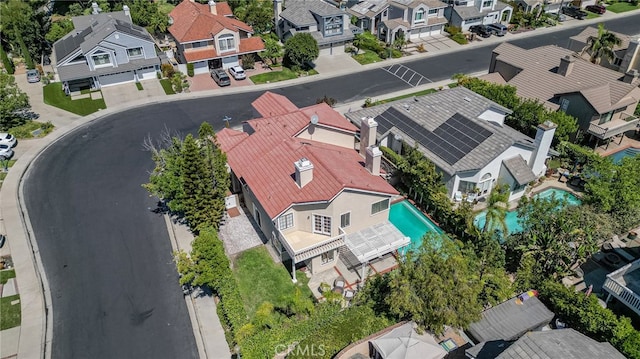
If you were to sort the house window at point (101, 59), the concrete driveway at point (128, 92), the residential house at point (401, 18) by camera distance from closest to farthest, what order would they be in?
the concrete driveway at point (128, 92)
the house window at point (101, 59)
the residential house at point (401, 18)

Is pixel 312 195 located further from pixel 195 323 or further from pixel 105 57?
pixel 105 57

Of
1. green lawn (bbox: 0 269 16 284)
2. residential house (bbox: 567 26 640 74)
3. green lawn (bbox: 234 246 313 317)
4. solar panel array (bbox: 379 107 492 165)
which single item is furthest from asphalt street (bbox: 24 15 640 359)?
residential house (bbox: 567 26 640 74)

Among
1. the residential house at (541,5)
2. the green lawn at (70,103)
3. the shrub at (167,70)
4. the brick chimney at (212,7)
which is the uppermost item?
the brick chimney at (212,7)

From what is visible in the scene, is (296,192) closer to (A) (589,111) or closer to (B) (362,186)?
(B) (362,186)

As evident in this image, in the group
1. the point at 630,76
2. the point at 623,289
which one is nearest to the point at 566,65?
the point at 630,76

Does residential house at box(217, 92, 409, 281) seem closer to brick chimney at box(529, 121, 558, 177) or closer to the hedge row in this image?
the hedge row

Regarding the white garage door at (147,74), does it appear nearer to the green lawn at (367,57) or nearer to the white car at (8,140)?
the white car at (8,140)

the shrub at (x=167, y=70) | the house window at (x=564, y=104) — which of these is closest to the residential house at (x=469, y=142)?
the house window at (x=564, y=104)

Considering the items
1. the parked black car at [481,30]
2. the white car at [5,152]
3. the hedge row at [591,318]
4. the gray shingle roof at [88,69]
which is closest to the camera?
the hedge row at [591,318]
